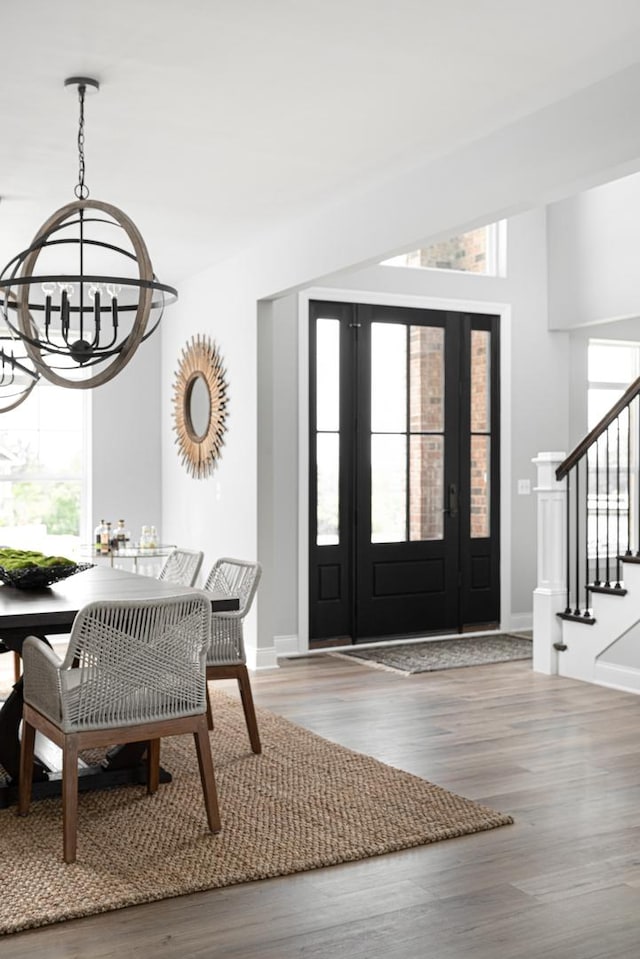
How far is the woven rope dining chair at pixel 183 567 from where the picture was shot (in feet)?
16.8

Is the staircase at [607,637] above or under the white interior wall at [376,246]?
under

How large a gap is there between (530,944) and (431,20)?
2.71 m

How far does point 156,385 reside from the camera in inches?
309

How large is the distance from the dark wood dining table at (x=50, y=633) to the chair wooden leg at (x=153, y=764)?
0.11 meters

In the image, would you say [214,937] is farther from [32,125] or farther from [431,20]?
[32,125]

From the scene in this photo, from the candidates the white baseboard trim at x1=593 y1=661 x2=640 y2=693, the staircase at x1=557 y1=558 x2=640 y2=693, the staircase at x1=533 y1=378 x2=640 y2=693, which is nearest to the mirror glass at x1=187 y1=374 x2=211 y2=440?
the staircase at x1=533 y1=378 x2=640 y2=693

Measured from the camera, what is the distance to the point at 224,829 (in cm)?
346

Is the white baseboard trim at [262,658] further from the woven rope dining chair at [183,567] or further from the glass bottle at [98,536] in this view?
the glass bottle at [98,536]

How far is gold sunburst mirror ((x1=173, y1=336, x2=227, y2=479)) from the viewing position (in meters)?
6.84

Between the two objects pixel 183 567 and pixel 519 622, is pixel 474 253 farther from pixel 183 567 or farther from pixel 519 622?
pixel 183 567

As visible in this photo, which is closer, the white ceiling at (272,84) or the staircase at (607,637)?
the white ceiling at (272,84)

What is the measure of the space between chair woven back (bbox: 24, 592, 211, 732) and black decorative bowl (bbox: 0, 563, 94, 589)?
2.20ft

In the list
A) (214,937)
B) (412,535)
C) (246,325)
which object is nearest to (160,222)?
(246,325)

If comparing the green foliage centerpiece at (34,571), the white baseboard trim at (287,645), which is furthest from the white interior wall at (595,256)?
the green foliage centerpiece at (34,571)
